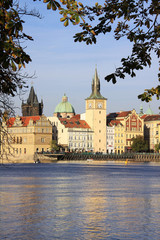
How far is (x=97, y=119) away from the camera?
5974 inches

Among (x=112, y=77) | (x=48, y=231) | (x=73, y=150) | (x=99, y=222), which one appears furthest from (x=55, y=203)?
(x=73, y=150)

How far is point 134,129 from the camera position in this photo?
153 meters

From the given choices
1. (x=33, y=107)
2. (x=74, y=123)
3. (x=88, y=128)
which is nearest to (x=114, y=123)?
(x=88, y=128)

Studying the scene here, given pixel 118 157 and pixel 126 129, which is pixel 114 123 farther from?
pixel 118 157

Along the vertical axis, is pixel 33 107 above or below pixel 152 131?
above

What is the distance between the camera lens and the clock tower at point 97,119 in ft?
497

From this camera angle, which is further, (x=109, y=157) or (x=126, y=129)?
(x=126, y=129)

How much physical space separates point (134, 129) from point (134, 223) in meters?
131

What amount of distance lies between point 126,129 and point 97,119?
29.8 feet

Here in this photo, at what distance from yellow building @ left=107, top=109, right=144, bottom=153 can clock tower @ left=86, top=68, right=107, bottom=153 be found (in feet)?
13.9

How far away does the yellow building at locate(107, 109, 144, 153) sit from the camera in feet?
500

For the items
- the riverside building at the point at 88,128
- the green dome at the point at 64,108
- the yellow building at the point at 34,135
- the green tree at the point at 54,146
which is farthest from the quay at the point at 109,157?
the green dome at the point at 64,108

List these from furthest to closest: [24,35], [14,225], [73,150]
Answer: [73,150] < [14,225] < [24,35]

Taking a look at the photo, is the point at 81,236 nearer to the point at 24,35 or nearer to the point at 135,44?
the point at 135,44
